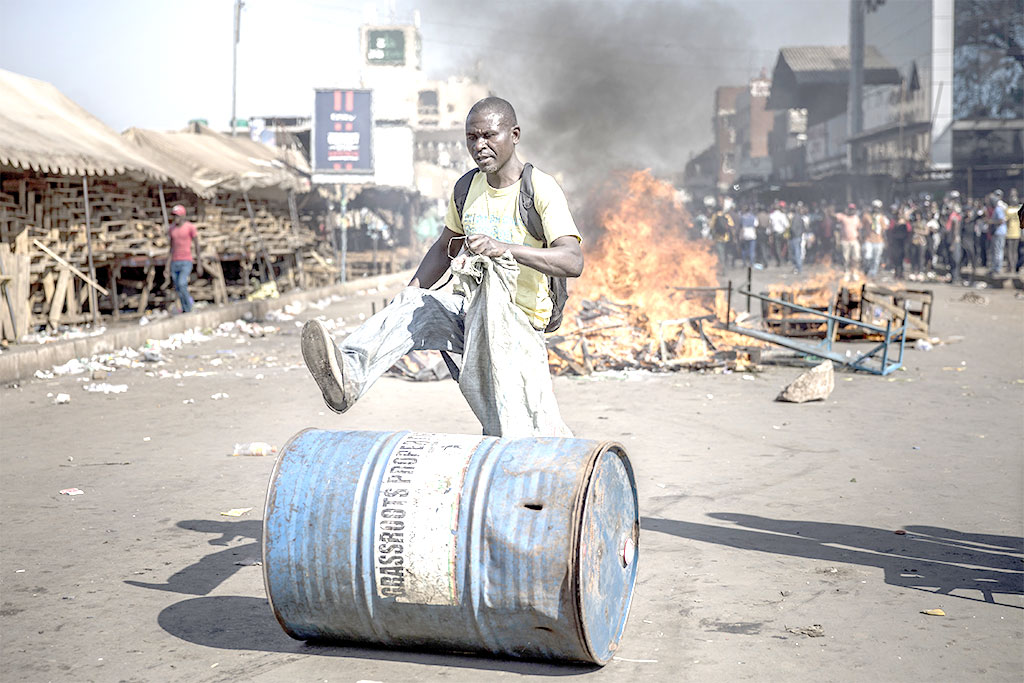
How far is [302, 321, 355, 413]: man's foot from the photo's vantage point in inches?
146

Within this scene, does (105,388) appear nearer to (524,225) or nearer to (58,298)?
(58,298)

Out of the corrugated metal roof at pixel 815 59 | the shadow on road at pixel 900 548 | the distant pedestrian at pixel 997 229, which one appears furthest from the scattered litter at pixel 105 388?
the corrugated metal roof at pixel 815 59

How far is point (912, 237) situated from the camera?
28.6 metres

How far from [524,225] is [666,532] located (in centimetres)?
215

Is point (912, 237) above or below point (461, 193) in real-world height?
above

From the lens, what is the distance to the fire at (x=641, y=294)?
1176cm

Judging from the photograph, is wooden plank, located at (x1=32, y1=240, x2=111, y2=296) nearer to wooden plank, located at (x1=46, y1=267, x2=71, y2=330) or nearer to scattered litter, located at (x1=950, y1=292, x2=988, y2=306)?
wooden plank, located at (x1=46, y1=267, x2=71, y2=330)

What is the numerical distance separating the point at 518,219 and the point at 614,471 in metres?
1.03

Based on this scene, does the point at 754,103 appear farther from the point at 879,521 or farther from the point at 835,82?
the point at 879,521

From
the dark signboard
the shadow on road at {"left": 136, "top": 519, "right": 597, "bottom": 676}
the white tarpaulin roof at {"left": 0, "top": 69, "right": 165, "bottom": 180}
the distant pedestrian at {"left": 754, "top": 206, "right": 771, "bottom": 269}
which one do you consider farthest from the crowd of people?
the shadow on road at {"left": 136, "top": 519, "right": 597, "bottom": 676}

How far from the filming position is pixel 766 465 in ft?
23.4

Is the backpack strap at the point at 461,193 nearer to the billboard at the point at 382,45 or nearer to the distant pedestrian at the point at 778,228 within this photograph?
the distant pedestrian at the point at 778,228

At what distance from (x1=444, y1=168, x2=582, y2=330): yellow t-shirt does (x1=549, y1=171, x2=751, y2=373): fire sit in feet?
24.3

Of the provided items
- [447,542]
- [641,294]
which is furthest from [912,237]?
[447,542]
